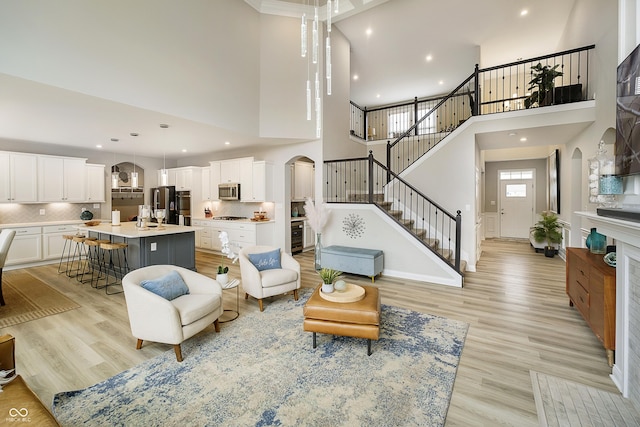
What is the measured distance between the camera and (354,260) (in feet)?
16.9

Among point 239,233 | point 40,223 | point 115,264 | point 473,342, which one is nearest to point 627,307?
point 473,342

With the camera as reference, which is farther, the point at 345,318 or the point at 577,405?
the point at 345,318

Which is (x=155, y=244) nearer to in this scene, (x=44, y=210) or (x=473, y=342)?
(x=44, y=210)

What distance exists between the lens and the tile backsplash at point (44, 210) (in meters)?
6.35

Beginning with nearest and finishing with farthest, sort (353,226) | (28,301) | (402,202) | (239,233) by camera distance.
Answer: (28,301), (353,226), (402,202), (239,233)

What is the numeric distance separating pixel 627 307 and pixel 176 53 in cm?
637

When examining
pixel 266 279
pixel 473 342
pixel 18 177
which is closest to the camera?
pixel 473 342

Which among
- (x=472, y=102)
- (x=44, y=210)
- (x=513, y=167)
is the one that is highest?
(x=472, y=102)

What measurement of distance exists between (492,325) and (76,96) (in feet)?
20.2

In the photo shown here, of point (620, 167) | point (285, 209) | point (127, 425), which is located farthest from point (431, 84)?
point (127, 425)

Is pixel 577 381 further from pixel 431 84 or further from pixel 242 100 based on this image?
pixel 431 84

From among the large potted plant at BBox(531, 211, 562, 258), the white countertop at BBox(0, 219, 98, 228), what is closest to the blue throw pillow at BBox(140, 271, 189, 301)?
the white countertop at BBox(0, 219, 98, 228)

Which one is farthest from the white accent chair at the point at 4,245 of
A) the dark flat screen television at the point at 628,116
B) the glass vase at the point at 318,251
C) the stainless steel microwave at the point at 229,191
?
the dark flat screen television at the point at 628,116

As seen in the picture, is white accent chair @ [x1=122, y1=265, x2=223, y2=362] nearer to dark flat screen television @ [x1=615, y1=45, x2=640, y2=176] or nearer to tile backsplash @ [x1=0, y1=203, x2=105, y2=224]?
dark flat screen television @ [x1=615, y1=45, x2=640, y2=176]
